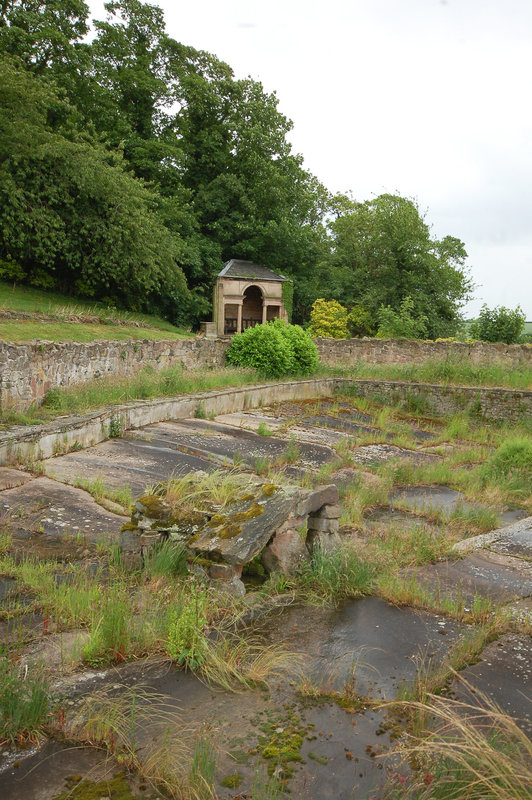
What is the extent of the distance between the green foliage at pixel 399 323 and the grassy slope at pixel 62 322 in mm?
12112

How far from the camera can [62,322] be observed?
1686 centimetres

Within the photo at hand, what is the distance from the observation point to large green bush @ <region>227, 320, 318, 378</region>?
16906 mm

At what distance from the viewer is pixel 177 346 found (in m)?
16.1

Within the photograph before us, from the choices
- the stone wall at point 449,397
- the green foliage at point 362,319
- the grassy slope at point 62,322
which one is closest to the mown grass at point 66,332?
the grassy slope at point 62,322

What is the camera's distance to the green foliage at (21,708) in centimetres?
251

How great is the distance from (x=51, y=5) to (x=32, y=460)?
27.2 meters

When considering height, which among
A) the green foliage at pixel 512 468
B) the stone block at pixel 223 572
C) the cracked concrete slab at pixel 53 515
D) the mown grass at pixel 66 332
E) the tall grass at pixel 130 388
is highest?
the mown grass at pixel 66 332

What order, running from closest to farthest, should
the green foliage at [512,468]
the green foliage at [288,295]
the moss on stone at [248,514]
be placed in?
the moss on stone at [248,514]
the green foliage at [512,468]
the green foliage at [288,295]

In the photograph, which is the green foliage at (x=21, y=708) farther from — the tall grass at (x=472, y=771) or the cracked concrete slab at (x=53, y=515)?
the cracked concrete slab at (x=53, y=515)

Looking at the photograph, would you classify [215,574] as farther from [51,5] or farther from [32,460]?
[51,5]

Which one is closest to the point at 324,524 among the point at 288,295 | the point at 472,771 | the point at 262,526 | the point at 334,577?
the point at 334,577

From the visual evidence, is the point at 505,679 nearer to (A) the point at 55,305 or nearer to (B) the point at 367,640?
(B) the point at 367,640

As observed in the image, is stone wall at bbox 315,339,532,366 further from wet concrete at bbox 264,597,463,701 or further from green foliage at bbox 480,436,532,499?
wet concrete at bbox 264,597,463,701

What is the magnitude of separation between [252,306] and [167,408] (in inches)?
999
